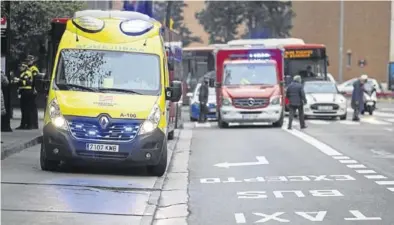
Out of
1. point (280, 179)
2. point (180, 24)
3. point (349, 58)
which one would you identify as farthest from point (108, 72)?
point (180, 24)

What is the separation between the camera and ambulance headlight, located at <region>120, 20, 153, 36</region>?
14312mm

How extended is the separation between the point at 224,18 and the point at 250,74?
43.7 m

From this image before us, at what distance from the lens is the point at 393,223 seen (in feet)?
30.3

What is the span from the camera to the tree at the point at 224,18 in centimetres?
6919

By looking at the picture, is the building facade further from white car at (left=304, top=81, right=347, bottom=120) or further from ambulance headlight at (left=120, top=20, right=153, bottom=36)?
ambulance headlight at (left=120, top=20, right=153, bottom=36)

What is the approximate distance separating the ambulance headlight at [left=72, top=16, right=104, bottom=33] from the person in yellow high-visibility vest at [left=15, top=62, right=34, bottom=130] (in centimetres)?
590

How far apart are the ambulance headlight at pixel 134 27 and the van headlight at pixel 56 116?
1973 mm

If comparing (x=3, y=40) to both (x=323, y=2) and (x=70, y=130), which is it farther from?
(x=323, y=2)

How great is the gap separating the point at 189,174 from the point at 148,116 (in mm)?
1550

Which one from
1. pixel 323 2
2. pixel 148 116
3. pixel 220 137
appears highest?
pixel 323 2

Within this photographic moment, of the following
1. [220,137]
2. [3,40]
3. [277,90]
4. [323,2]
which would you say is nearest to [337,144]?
[220,137]

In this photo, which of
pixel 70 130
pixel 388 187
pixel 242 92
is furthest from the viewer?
pixel 242 92

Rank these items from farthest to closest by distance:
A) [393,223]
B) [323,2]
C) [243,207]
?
[323,2]
[243,207]
[393,223]

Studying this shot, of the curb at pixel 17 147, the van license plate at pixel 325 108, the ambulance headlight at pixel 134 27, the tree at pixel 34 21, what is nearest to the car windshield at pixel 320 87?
the van license plate at pixel 325 108
